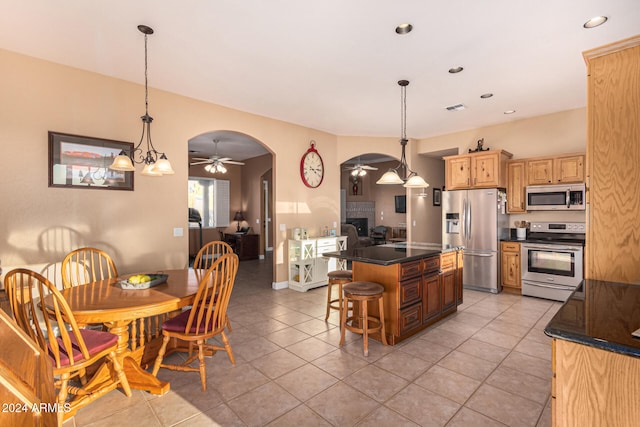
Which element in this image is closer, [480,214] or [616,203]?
[616,203]

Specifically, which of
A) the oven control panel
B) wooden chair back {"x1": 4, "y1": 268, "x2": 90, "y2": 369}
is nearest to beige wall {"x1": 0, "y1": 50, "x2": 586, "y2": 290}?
the oven control panel

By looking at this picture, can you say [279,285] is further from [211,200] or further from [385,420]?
[211,200]

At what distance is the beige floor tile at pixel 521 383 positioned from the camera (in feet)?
7.57

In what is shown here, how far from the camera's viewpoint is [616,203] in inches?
72.4

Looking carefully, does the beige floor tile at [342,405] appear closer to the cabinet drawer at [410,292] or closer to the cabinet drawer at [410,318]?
the cabinet drawer at [410,318]

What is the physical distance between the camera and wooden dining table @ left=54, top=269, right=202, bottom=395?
2039 mm

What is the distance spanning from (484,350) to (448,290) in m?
0.94

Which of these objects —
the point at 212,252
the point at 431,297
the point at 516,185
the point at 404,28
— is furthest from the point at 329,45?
the point at 516,185

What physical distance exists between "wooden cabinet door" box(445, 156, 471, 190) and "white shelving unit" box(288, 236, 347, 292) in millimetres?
2419

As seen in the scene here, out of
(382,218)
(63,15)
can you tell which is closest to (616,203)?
(63,15)

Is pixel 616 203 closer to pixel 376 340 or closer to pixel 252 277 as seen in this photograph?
pixel 376 340

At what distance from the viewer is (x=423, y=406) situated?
2170 mm

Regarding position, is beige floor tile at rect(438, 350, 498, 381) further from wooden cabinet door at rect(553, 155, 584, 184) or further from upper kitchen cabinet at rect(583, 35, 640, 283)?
wooden cabinet door at rect(553, 155, 584, 184)

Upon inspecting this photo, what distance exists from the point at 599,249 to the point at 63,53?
4.80m
